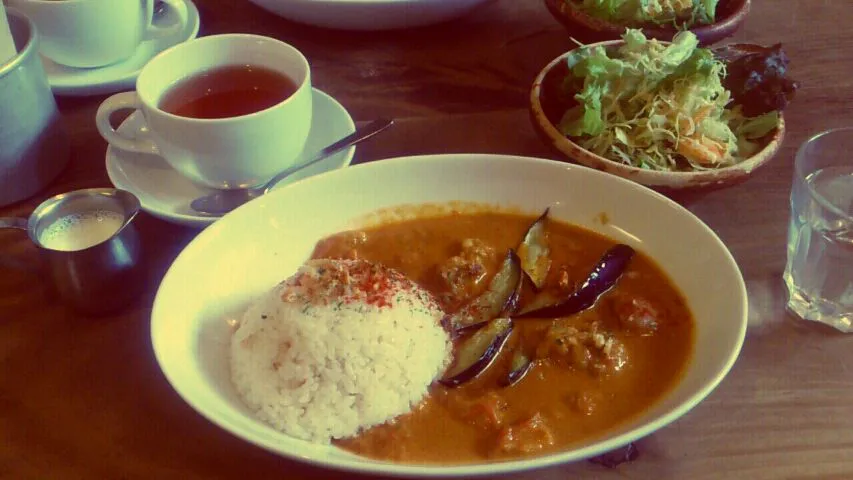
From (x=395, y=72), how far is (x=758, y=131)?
1.13 metres

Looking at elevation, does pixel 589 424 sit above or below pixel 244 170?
below

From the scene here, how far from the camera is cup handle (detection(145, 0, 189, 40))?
2.44 m

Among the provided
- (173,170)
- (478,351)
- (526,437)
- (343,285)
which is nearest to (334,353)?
(343,285)

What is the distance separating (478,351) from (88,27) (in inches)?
60.8

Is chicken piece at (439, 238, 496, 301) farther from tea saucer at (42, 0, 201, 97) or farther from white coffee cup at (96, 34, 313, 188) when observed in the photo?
tea saucer at (42, 0, 201, 97)

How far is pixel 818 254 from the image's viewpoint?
1.65 m

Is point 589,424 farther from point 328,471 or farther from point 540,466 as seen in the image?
point 328,471

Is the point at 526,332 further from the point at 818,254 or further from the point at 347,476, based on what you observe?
the point at 818,254

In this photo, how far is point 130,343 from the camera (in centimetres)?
161

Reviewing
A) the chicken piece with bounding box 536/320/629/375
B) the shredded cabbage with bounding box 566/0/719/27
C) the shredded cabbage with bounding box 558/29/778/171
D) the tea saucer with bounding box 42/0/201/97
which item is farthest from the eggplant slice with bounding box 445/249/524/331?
the tea saucer with bounding box 42/0/201/97

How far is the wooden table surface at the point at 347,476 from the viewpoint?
1.39m

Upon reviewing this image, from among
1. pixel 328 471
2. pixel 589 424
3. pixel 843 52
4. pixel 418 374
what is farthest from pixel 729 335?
pixel 843 52

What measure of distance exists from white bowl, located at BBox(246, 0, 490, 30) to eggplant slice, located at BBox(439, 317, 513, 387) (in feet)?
4.24

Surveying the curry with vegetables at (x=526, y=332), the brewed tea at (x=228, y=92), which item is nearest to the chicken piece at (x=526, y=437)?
the curry with vegetables at (x=526, y=332)
